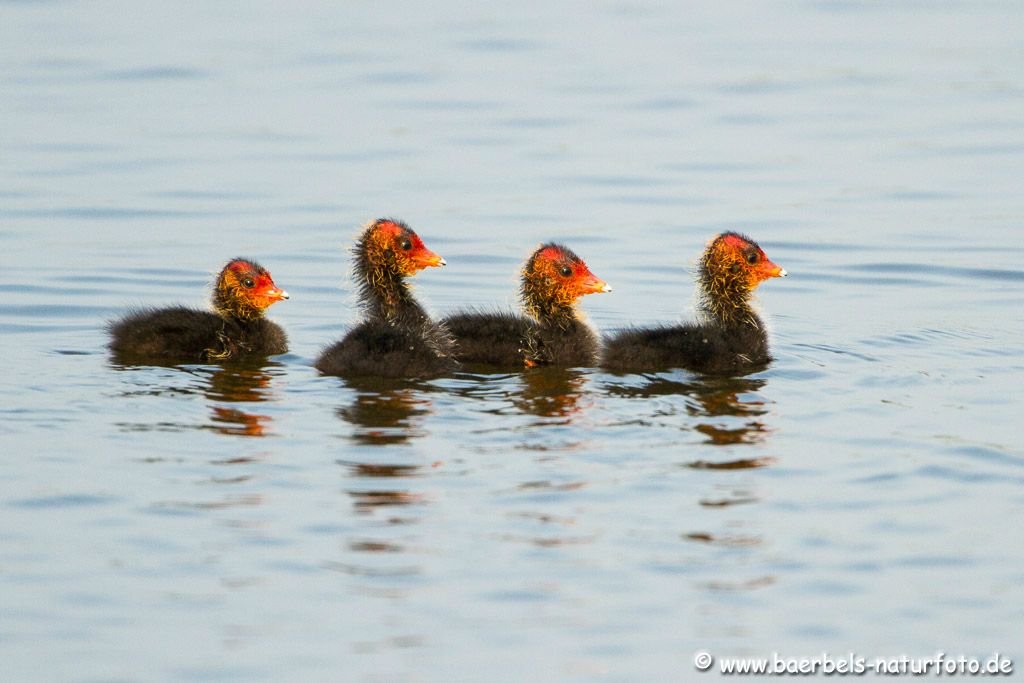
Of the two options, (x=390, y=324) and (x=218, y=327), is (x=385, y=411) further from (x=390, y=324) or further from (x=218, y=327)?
(x=218, y=327)

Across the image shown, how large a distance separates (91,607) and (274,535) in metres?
0.98

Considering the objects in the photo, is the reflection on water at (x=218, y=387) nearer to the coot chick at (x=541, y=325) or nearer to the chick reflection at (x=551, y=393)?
the coot chick at (x=541, y=325)

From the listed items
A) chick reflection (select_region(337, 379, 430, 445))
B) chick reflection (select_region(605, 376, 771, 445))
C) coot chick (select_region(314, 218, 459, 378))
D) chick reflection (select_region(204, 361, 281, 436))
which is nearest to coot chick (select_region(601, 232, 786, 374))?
chick reflection (select_region(605, 376, 771, 445))

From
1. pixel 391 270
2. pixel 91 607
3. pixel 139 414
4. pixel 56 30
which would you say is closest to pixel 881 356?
pixel 391 270

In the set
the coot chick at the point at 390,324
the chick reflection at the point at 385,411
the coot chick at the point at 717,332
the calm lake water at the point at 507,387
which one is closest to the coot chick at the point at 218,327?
the calm lake water at the point at 507,387

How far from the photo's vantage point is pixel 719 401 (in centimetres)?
1029

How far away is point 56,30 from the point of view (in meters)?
24.9

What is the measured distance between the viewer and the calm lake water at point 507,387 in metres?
7.06

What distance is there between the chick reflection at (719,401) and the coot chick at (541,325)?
662mm

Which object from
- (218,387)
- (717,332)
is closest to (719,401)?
(717,332)

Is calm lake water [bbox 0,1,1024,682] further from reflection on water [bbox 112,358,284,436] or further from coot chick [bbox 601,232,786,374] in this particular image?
coot chick [bbox 601,232,786,374]

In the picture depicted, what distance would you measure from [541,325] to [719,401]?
4.86 ft

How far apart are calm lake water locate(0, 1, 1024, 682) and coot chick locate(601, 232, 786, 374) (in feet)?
0.62

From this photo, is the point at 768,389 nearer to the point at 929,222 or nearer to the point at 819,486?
the point at 819,486
